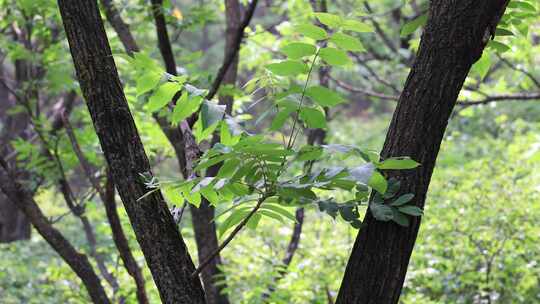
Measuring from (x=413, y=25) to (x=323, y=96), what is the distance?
503 mm

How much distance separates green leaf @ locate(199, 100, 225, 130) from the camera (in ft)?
4.60

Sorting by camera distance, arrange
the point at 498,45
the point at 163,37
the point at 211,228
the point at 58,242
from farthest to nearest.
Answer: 1. the point at 211,228
2. the point at 163,37
3. the point at 58,242
4. the point at 498,45

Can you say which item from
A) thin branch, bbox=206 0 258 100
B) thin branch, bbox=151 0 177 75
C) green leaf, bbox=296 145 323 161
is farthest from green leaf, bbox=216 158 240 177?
thin branch, bbox=151 0 177 75

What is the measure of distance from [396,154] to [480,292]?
3542 mm

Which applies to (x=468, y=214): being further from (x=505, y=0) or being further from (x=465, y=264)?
(x=505, y=0)

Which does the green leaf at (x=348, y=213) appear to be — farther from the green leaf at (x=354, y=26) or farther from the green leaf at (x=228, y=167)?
the green leaf at (x=354, y=26)

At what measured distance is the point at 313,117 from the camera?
5.30 ft

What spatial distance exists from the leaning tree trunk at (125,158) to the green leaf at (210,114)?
27 cm

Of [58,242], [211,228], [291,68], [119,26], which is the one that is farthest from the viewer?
[211,228]

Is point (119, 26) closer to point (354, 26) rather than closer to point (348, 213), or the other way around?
point (354, 26)

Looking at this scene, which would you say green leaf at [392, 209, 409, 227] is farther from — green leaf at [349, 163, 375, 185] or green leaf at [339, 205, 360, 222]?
green leaf at [349, 163, 375, 185]

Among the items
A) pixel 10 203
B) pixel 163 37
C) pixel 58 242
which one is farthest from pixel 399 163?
pixel 10 203

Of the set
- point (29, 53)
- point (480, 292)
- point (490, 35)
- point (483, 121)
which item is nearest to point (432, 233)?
point (480, 292)

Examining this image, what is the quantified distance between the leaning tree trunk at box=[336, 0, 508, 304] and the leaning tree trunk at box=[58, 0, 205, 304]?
1.50 feet
